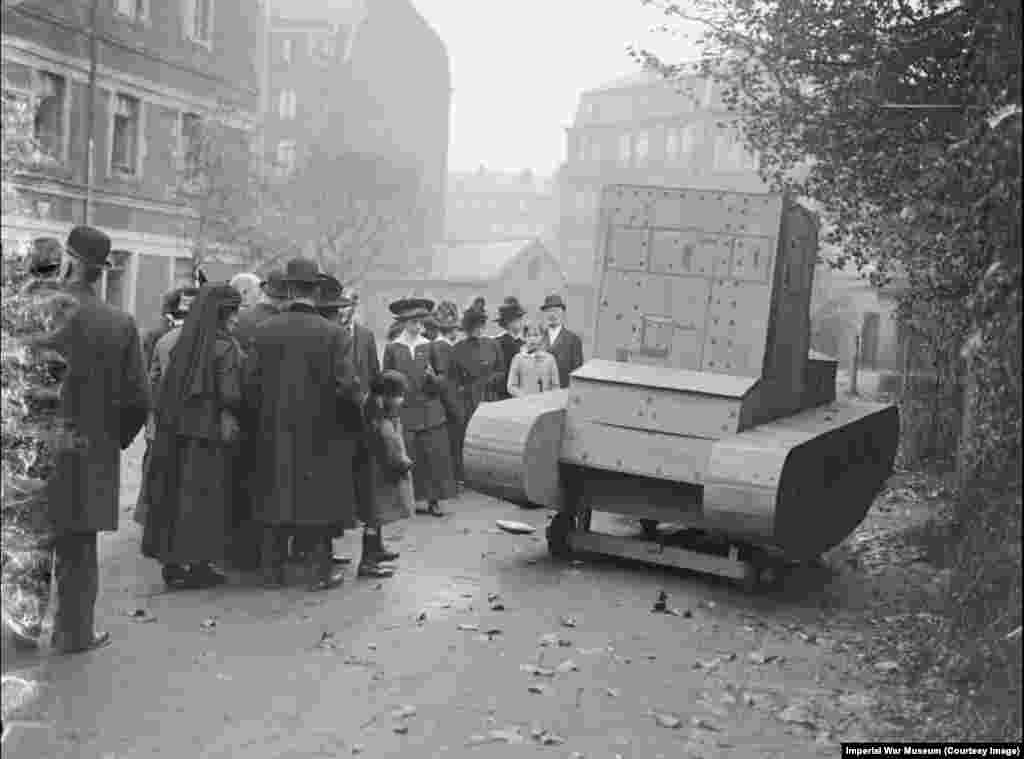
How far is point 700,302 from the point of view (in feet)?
31.1

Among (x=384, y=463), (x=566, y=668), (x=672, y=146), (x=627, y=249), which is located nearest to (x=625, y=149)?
(x=672, y=146)

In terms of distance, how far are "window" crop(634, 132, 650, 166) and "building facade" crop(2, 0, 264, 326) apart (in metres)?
44.1

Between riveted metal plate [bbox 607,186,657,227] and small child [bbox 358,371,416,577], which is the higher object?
riveted metal plate [bbox 607,186,657,227]

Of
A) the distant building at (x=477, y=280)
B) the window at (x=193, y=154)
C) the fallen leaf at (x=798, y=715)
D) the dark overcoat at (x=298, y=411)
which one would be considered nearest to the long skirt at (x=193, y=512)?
the dark overcoat at (x=298, y=411)

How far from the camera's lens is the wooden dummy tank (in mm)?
8672

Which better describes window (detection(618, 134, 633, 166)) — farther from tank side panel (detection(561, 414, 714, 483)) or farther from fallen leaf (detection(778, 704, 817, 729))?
fallen leaf (detection(778, 704, 817, 729))

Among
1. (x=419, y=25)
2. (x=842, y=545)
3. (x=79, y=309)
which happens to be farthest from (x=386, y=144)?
(x=79, y=309)

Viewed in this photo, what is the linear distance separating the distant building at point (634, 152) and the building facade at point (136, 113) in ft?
120

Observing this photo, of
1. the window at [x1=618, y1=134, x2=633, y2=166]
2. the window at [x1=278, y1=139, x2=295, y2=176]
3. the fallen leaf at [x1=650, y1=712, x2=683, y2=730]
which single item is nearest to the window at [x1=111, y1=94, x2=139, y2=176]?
the window at [x1=278, y1=139, x2=295, y2=176]

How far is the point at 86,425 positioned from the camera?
6.55 m

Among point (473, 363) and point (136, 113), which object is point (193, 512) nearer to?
point (473, 363)

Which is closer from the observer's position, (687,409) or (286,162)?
(687,409)

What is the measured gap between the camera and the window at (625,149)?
249 ft

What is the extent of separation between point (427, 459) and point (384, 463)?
3.24 metres
